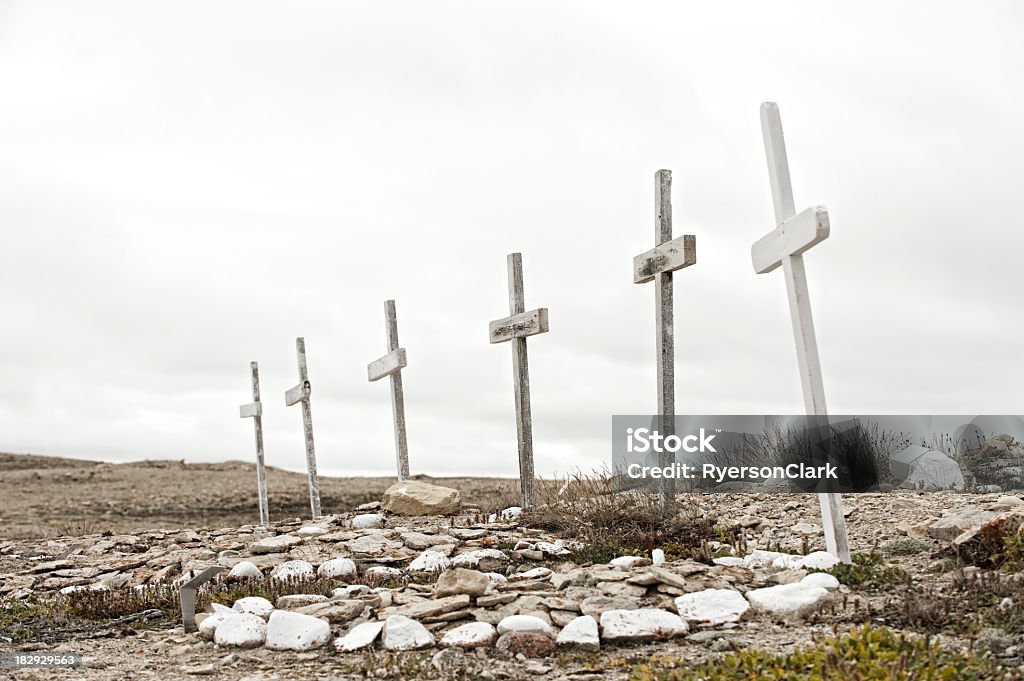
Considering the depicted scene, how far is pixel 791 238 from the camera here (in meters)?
9.19

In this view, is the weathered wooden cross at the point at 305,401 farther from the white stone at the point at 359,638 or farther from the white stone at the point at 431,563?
the white stone at the point at 359,638

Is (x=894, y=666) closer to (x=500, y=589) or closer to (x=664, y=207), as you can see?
(x=500, y=589)

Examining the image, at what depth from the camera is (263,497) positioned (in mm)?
19609

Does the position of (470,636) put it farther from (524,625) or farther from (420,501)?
(420,501)

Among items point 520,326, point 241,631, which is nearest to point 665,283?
point 520,326

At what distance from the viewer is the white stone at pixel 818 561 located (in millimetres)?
8552

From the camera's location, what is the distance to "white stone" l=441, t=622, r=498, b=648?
6.82 meters

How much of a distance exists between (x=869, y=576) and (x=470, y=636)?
344cm

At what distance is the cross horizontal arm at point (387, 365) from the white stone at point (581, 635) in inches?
383

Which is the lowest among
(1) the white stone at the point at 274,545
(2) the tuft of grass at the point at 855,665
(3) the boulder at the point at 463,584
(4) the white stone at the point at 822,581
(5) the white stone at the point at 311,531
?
(2) the tuft of grass at the point at 855,665

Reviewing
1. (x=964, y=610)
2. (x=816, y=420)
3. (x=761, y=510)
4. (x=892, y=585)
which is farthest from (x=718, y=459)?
(x=964, y=610)

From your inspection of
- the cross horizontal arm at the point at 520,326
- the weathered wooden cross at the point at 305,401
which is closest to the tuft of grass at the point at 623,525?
the cross horizontal arm at the point at 520,326

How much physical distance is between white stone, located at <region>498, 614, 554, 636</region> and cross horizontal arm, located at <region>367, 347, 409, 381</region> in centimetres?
954

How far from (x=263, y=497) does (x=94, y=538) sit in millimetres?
4562
